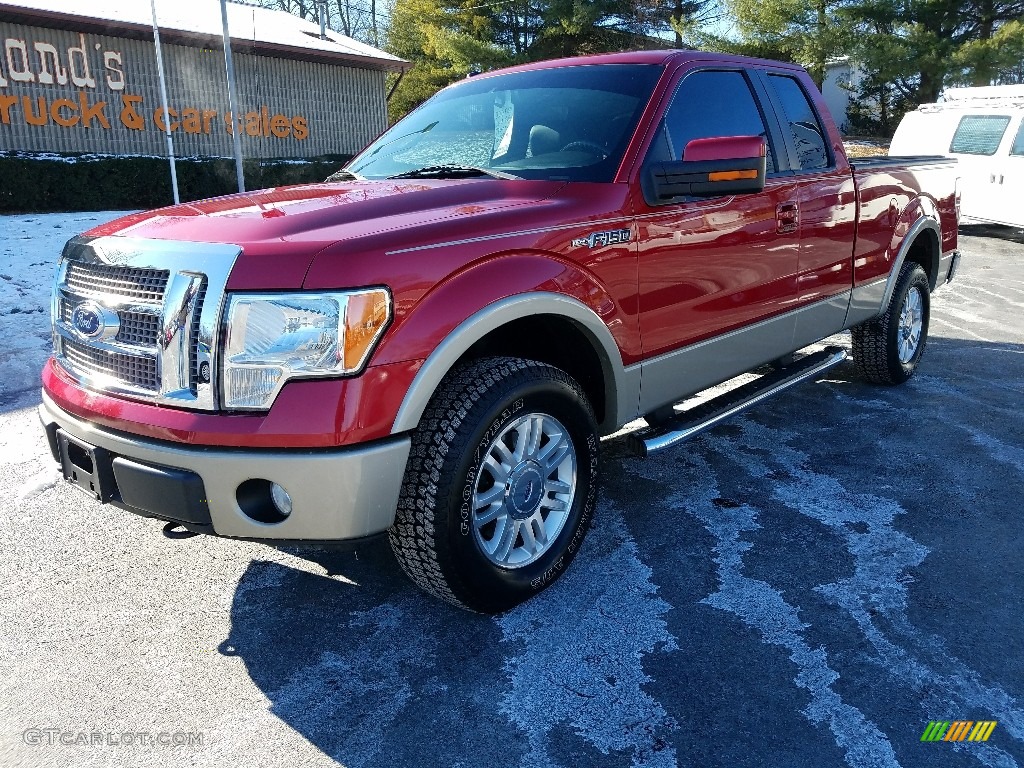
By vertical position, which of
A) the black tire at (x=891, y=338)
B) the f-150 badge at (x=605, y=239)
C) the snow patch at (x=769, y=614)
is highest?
the f-150 badge at (x=605, y=239)

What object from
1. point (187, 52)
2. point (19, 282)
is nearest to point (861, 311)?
point (19, 282)

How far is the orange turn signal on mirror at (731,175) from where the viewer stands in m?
2.92

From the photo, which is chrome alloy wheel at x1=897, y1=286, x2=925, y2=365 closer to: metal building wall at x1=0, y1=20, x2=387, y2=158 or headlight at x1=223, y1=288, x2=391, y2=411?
headlight at x1=223, y1=288, x2=391, y2=411

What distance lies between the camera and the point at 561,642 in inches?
103

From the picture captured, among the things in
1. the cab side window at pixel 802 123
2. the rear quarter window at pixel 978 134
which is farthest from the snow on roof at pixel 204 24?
the cab side window at pixel 802 123

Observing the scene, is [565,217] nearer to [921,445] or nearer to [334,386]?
[334,386]

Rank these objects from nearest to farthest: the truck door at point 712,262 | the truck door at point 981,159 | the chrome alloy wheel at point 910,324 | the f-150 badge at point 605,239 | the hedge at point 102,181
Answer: the f-150 badge at point 605,239
the truck door at point 712,262
the chrome alloy wheel at point 910,324
the truck door at point 981,159
the hedge at point 102,181

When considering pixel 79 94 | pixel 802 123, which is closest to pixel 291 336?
pixel 802 123

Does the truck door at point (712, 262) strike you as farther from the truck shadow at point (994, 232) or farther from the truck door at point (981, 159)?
the truck shadow at point (994, 232)

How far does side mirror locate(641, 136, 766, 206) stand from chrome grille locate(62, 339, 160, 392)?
6.00ft

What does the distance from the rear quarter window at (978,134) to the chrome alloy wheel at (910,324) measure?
28.3 feet

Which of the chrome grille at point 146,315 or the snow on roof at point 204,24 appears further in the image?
the snow on roof at point 204,24

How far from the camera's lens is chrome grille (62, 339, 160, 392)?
2.38 m

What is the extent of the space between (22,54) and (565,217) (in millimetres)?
16512
